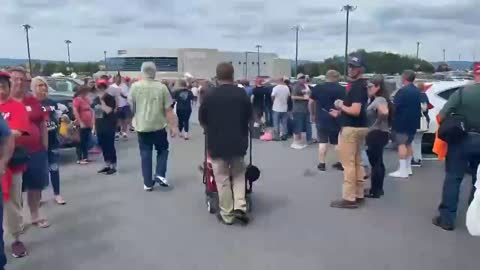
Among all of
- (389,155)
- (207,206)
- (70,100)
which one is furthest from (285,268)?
(70,100)

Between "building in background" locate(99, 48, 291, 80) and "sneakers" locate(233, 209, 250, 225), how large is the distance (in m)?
82.7

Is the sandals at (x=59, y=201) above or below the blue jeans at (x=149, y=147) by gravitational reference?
below

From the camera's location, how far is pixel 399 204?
6348 mm

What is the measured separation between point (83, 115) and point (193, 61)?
274ft

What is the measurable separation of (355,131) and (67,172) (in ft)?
15.8

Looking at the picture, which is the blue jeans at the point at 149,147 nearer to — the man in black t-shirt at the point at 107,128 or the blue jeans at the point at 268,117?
the man in black t-shirt at the point at 107,128

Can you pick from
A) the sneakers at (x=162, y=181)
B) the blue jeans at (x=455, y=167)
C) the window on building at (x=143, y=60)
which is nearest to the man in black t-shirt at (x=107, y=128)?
the sneakers at (x=162, y=181)

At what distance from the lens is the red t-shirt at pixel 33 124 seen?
15.9 ft

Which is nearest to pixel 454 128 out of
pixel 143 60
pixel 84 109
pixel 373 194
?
pixel 373 194

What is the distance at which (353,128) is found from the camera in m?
6.01

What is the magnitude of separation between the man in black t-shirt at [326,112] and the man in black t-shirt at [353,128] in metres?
2.31

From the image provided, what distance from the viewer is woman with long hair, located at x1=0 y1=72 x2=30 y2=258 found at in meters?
4.40

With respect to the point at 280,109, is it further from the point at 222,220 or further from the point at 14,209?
the point at 14,209

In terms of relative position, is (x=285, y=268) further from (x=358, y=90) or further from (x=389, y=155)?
(x=389, y=155)
